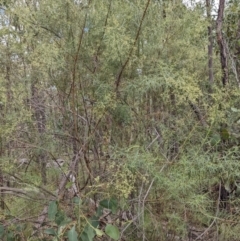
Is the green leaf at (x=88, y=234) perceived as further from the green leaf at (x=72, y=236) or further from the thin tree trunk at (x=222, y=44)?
the thin tree trunk at (x=222, y=44)

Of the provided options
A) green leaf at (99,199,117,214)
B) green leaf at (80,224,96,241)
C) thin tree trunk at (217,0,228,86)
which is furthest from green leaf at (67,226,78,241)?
thin tree trunk at (217,0,228,86)

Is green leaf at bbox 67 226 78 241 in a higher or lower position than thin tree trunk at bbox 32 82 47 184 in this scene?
lower

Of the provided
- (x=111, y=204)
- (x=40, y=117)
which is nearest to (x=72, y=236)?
(x=111, y=204)

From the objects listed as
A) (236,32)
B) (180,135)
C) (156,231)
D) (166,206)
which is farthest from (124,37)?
(236,32)

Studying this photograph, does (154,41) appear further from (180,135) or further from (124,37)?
(180,135)

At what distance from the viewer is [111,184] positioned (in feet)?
4.41

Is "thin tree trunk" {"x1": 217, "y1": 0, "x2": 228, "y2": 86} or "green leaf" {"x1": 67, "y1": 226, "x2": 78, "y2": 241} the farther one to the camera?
"thin tree trunk" {"x1": 217, "y1": 0, "x2": 228, "y2": 86}

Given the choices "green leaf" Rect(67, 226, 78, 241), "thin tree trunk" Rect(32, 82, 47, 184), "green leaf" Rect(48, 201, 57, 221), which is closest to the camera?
"green leaf" Rect(67, 226, 78, 241)

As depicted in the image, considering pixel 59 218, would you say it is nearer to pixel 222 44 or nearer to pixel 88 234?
pixel 88 234

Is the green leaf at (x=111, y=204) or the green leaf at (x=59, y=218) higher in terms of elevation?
the green leaf at (x=111, y=204)

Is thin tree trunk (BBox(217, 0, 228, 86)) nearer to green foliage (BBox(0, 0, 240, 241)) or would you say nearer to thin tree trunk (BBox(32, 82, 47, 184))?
green foliage (BBox(0, 0, 240, 241))

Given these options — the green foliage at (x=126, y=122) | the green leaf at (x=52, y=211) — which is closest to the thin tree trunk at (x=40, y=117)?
the green foliage at (x=126, y=122)

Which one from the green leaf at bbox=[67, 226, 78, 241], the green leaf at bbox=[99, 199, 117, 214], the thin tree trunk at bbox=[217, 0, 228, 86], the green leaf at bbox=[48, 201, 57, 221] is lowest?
the green leaf at bbox=[67, 226, 78, 241]

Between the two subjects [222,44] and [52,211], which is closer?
[52,211]
